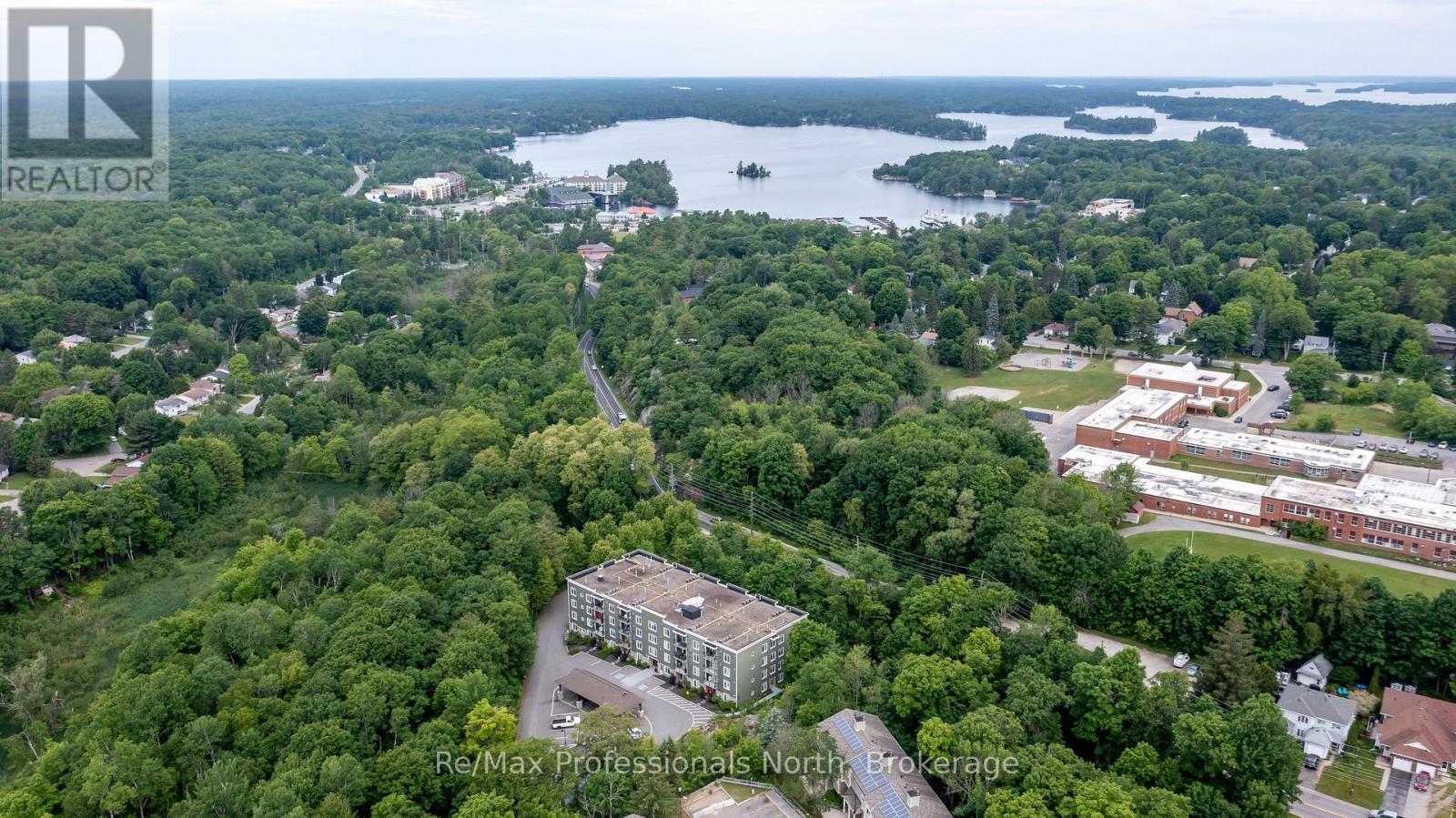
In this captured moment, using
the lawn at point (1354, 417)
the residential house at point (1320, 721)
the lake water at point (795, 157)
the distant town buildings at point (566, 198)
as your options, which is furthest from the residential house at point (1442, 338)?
the distant town buildings at point (566, 198)

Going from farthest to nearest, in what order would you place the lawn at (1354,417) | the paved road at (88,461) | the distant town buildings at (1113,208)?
the distant town buildings at (1113,208) < the lawn at (1354,417) < the paved road at (88,461)

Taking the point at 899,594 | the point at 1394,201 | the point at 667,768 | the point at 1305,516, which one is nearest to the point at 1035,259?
the point at 1394,201

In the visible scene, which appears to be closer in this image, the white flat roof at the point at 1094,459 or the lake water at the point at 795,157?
the white flat roof at the point at 1094,459

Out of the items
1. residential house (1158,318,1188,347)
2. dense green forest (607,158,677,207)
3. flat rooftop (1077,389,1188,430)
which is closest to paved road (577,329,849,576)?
flat rooftop (1077,389,1188,430)

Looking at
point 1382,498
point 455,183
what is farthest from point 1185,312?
point 455,183

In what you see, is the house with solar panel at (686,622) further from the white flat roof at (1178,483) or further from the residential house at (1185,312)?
the residential house at (1185,312)

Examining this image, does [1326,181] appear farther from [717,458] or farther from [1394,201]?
[717,458]

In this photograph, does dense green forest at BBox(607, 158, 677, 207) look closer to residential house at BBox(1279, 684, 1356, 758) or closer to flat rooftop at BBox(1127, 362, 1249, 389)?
flat rooftop at BBox(1127, 362, 1249, 389)
